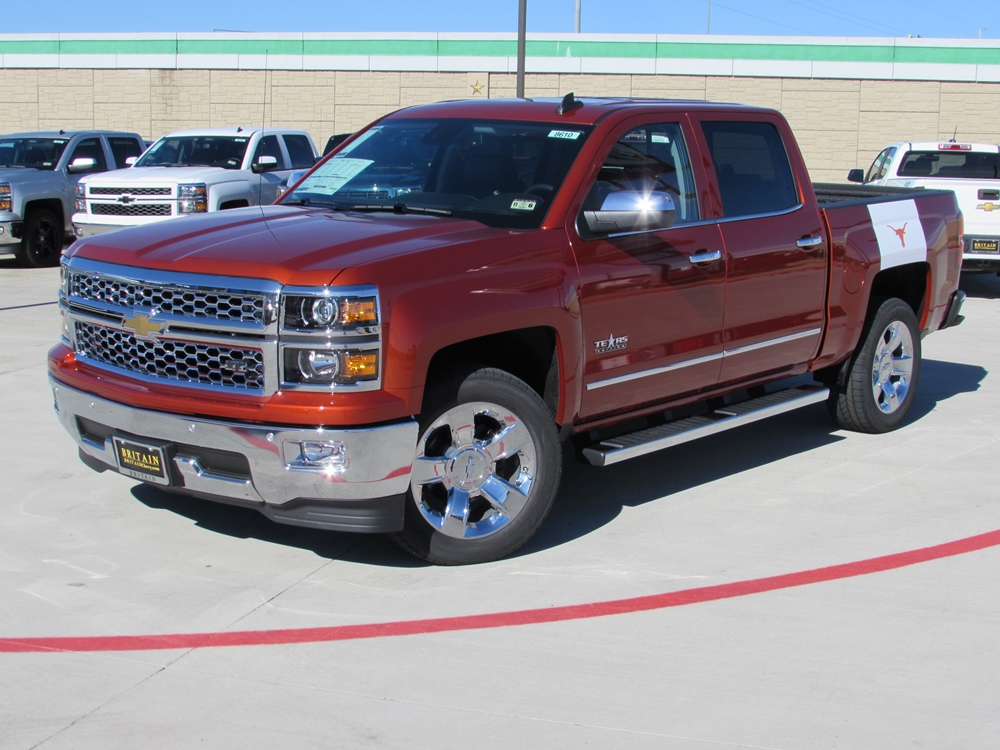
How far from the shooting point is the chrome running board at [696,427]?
211 inches

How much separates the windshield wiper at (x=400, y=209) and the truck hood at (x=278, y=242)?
9 cm

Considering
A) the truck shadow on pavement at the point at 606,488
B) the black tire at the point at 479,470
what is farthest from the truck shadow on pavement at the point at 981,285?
the black tire at the point at 479,470

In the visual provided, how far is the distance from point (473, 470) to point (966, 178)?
1167cm

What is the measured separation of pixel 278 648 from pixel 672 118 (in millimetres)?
3311

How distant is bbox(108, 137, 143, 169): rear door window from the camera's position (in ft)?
58.9

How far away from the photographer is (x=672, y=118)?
589 cm

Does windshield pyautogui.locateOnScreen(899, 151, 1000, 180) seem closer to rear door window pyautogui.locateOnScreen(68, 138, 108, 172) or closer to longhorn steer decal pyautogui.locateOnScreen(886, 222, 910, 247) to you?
longhorn steer decal pyautogui.locateOnScreen(886, 222, 910, 247)

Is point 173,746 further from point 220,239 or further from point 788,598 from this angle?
point 788,598

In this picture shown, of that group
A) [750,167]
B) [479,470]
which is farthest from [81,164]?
[479,470]

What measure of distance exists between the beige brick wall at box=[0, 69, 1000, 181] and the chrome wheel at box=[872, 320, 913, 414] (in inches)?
824

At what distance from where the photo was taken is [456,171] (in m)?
5.72

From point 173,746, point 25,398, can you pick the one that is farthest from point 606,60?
point 173,746

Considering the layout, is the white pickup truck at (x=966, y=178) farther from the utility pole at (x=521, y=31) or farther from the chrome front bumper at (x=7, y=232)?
the chrome front bumper at (x=7, y=232)

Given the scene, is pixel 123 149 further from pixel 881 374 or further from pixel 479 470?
pixel 479 470
